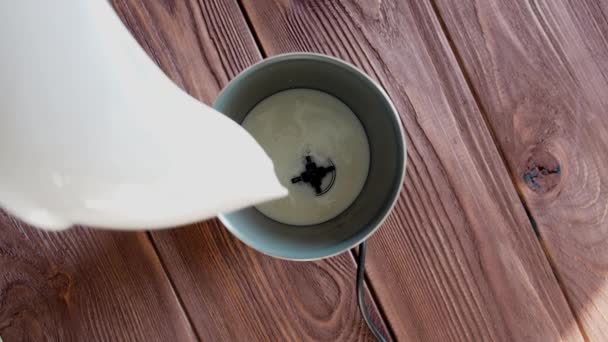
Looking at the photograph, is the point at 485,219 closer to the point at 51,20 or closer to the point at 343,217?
the point at 343,217

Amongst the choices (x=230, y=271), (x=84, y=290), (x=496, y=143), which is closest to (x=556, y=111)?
(x=496, y=143)

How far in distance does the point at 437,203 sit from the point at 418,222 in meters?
0.02

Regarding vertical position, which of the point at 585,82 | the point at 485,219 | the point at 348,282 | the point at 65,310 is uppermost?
the point at 585,82

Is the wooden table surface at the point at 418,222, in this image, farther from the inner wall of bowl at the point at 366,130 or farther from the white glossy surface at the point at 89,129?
the white glossy surface at the point at 89,129

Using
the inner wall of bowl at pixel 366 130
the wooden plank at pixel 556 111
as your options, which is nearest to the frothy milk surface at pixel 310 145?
the inner wall of bowl at pixel 366 130

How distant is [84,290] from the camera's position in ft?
1.37

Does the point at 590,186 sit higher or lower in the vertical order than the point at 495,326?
higher

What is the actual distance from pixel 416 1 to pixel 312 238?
0.69 ft

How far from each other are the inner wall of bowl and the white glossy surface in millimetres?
143

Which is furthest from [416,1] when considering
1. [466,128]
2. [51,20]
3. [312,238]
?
[51,20]

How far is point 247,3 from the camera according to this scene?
0.42 m

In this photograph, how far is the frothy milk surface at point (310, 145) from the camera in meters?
0.39

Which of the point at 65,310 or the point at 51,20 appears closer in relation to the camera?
the point at 51,20

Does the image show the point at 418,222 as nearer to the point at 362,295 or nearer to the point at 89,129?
the point at 362,295
